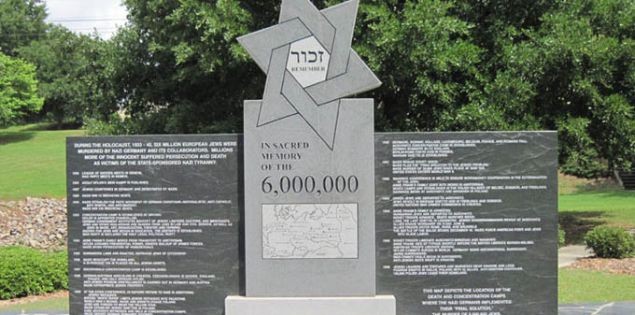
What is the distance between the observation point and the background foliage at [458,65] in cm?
1393

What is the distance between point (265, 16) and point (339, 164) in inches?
371

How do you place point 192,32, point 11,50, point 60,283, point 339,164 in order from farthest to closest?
point 11,50 → point 192,32 → point 60,283 → point 339,164

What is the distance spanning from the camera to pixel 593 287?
11531 mm

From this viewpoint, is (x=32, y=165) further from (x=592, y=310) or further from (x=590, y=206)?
(x=592, y=310)

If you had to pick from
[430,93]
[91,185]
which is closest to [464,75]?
[430,93]

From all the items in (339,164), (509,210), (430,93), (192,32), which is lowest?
(509,210)

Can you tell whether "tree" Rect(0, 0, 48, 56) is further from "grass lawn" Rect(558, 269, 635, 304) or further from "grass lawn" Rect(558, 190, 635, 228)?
"grass lawn" Rect(558, 269, 635, 304)

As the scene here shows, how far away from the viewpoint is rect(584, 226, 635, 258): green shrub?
14.0 m

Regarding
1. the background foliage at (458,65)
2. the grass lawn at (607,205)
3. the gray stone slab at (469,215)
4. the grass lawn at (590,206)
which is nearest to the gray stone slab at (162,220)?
the gray stone slab at (469,215)

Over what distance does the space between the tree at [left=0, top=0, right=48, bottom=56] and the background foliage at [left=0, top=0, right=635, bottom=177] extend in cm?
5205

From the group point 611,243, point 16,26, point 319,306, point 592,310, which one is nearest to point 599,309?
point 592,310

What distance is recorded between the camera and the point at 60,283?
39.7 ft

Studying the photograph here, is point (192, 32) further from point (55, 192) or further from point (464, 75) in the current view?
point (55, 192)

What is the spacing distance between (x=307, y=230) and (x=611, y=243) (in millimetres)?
9096
